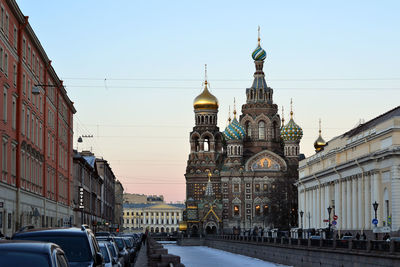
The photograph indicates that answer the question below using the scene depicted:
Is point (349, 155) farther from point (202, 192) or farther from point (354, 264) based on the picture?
point (202, 192)

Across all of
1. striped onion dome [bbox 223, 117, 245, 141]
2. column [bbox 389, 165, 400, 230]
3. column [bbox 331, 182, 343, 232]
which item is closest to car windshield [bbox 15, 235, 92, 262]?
column [bbox 389, 165, 400, 230]

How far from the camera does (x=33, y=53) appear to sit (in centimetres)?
4744

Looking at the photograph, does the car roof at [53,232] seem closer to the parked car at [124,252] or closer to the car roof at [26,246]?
the car roof at [26,246]

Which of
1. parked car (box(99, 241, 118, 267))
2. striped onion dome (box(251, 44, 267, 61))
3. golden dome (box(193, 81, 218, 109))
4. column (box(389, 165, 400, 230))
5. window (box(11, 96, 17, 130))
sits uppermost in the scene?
striped onion dome (box(251, 44, 267, 61))

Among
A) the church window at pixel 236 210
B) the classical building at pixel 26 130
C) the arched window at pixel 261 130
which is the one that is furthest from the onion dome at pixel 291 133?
the classical building at pixel 26 130

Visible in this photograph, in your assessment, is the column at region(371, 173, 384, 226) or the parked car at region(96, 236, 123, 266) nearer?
the parked car at region(96, 236, 123, 266)

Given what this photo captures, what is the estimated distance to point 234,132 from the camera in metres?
166

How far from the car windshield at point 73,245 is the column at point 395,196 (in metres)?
51.3

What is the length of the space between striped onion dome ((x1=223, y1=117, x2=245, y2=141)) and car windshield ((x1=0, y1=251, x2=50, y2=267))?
156m

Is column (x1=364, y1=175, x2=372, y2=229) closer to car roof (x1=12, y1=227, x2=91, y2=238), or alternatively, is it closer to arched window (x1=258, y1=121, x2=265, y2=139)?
car roof (x1=12, y1=227, x2=91, y2=238)

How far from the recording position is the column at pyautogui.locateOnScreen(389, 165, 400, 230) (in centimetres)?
6322

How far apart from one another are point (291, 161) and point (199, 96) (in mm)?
25059

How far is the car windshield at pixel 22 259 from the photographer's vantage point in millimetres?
9312

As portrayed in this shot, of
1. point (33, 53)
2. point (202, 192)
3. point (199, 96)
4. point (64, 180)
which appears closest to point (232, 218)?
point (202, 192)
